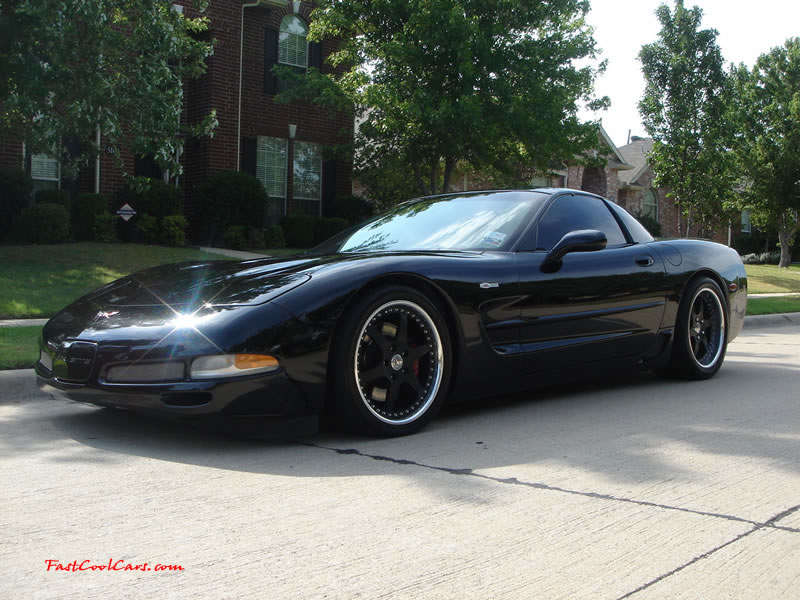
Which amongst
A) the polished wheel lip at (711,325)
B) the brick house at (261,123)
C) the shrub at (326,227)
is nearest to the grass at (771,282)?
the shrub at (326,227)

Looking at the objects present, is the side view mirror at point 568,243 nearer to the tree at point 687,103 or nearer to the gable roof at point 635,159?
the tree at point 687,103

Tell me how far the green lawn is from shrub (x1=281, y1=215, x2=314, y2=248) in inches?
116

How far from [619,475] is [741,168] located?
28372mm

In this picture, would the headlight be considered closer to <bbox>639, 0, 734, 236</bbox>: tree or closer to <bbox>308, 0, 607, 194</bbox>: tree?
<bbox>308, 0, 607, 194</bbox>: tree

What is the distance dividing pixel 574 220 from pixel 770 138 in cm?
2685

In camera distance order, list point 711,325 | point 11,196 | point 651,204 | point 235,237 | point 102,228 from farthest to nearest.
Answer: point 651,204, point 235,237, point 102,228, point 11,196, point 711,325

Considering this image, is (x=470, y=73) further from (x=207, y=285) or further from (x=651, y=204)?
(x=651, y=204)

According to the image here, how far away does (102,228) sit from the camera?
16953mm

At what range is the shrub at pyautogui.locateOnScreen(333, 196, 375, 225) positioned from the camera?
21703 millimetres

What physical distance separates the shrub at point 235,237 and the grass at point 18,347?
10.7 meters

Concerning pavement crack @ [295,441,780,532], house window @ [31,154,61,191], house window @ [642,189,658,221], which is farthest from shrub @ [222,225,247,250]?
house window @ [642,189,658,221]

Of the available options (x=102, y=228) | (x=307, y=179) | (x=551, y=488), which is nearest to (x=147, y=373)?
(x=551, y=488)

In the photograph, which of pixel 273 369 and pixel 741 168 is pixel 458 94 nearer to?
pixel 273 369

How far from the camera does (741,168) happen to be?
29.7 m
